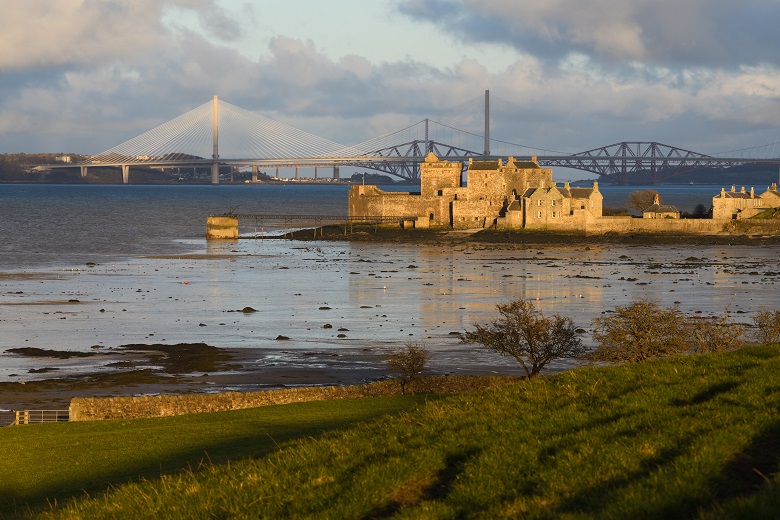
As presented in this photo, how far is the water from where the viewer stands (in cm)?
3653

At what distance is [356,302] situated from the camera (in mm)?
47500

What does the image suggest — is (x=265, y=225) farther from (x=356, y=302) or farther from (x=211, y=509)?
(x=211, y=509)

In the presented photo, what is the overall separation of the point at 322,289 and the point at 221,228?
4433 centimetres

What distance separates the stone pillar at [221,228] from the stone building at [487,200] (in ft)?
49.5

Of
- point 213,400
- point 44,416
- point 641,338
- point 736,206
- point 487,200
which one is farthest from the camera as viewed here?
point 487,200

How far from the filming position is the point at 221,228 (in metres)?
95.2

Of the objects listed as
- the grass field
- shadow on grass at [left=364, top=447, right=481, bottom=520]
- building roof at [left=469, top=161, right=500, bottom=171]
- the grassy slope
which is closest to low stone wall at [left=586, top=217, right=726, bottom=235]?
building roof at [left=469, top=161, right=500, bottom=171]

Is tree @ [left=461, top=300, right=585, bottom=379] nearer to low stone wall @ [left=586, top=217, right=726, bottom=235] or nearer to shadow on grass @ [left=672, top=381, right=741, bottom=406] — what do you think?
shadow on grass @ [left=672, top=381, right=741, bottom=406]

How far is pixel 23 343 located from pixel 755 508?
31.5 m

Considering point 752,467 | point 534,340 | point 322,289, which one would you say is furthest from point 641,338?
point 322,289

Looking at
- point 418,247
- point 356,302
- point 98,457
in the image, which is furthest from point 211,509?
point 418,247

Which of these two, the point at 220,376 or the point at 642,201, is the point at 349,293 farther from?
the point at 642,201

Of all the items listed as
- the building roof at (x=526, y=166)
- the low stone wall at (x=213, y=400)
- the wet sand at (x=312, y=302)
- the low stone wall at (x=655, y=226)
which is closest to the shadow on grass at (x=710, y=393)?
the low stone wall at (x=213, y=400)

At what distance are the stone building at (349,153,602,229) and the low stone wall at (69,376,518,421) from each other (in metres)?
68.6
